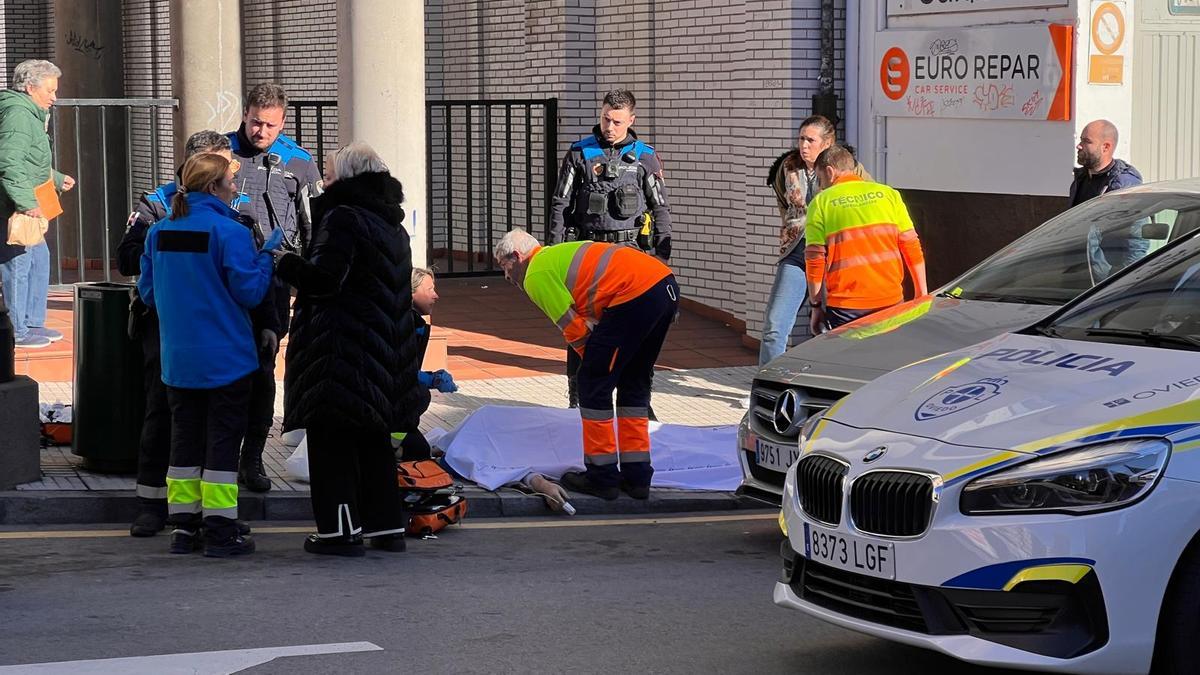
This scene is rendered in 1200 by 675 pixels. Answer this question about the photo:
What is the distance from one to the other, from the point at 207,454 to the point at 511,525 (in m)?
1.62

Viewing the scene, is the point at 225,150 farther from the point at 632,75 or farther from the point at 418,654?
the point at 632,75

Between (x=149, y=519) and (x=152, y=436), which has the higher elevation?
(x=152, y=436)

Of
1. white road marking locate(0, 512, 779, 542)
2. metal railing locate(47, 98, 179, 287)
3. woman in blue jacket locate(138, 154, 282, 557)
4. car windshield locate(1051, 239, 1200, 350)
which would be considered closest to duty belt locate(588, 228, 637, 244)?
white road marking locate(0, 512, 779, 542)

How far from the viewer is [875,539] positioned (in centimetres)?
501

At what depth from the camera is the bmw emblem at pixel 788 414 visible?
7.45 m

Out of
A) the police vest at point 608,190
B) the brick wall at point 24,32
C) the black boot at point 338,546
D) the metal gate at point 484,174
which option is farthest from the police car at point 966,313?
the brick wall at point 24,32

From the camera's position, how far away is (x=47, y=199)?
1247 centimetres

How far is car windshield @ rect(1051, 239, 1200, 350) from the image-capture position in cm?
540

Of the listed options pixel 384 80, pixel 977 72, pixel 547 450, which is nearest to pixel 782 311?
pixel 547 450

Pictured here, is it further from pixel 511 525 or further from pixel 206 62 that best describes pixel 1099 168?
pixel 206 62

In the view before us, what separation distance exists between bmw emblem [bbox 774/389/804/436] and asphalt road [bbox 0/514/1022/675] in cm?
57

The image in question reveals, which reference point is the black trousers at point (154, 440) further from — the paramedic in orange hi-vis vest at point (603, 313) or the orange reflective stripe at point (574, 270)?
the orange reflective stripe at point (574, 270)

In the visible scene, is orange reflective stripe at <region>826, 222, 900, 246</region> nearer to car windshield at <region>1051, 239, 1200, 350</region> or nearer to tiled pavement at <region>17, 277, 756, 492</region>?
tiled pavement at <region>17, 277, 756, 492</region>

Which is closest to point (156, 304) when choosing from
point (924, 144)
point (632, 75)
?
point (924, 144)
